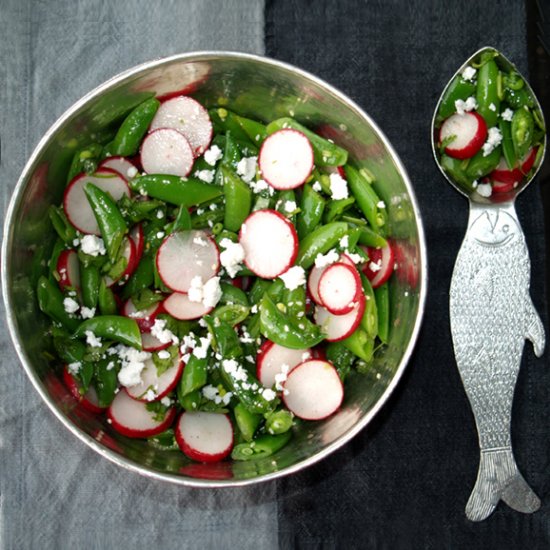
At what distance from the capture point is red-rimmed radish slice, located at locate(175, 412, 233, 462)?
1.51 meters

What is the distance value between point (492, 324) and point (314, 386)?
460 mm

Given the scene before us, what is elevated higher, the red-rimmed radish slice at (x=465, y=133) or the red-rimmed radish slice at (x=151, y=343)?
the red-rimmed radish slice at (x=465, y=133)

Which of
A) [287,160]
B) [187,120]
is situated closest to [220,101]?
[187,120]

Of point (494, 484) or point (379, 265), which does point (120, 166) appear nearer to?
point (379, 265)

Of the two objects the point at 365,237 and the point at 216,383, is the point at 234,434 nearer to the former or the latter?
the point at 216,383

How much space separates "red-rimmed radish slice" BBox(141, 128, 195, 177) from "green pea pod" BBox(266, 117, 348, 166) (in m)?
0.19

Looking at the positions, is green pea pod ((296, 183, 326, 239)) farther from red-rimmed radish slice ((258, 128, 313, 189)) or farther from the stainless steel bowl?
the stainless steel bowl

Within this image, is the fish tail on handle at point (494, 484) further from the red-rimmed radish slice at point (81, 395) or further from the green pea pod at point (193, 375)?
the red-rimmed radish slice at point (81, 395)

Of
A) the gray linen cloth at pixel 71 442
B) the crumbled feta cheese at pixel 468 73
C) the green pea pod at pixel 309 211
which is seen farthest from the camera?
the crumbled feta cheese at pixel 468 73

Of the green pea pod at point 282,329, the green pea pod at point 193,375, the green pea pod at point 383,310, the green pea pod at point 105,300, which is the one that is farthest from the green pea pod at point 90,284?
the green pea pod at point 383,310

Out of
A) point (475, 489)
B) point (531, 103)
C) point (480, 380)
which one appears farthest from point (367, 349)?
point (531, 103)

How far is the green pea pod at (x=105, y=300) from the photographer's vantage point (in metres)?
1.49

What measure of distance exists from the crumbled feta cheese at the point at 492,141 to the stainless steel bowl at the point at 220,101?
29 cm

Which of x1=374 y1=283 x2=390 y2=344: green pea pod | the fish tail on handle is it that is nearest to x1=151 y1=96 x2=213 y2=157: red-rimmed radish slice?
x1=374 y1=283 x2=390 y2=344: green pea pod
